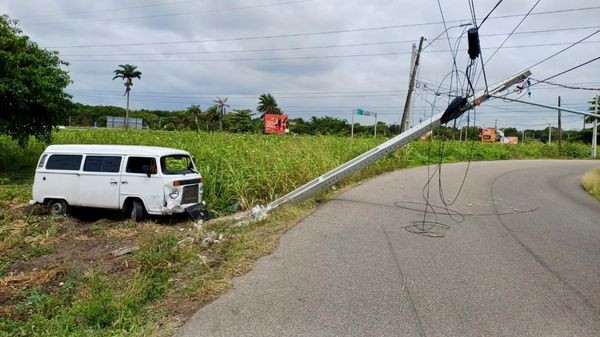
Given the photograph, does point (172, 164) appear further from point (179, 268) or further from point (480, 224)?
point (480, 224)

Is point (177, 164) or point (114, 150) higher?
point (114, 150)

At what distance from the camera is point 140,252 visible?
7641 millimetres

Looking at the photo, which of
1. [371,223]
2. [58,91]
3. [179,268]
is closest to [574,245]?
[371,223]

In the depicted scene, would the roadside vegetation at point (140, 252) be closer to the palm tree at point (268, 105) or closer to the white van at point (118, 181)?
the white van at point (118, 181)

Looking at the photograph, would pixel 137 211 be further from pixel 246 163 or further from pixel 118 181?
pixel 246 163

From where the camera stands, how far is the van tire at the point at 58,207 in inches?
485

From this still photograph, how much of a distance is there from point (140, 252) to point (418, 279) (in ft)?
14.3

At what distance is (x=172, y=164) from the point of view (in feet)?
42.4

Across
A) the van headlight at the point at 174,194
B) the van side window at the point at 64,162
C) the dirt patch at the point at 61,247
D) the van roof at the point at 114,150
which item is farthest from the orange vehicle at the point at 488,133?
the dirt patch at the point at 61,247

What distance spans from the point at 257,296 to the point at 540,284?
3.79 meters

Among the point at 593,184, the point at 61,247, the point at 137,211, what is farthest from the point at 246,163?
the point at 593,184

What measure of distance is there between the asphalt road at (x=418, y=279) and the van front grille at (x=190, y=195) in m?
3.41

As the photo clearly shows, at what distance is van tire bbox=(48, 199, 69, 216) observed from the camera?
40.4 ft

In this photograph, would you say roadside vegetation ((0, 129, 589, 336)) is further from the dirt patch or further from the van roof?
the van roof
